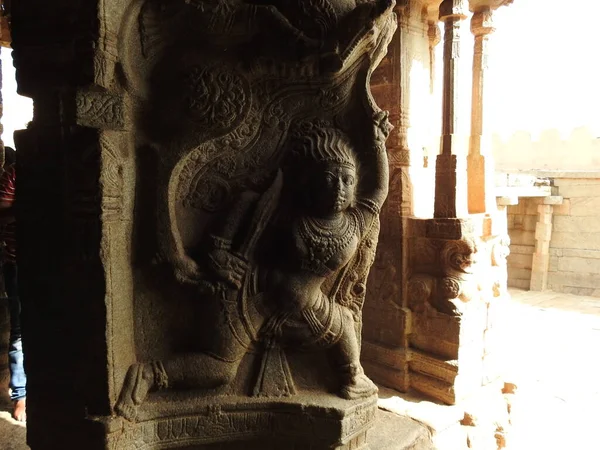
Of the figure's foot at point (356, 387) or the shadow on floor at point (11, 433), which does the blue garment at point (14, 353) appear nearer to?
the shadow on floor at point (11, 433)

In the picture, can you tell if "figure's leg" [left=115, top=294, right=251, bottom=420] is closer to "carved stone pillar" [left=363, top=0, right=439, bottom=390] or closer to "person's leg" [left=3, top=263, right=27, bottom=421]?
"person's leg" [left=3, top=263, right=27, bottom=421]

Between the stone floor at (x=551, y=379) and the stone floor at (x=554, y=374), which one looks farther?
the stone floor at (x=554, y=374)

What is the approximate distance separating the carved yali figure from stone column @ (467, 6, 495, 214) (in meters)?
3.01

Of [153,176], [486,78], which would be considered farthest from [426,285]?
[153,176]

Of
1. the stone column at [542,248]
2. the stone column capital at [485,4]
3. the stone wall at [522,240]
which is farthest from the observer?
the stone wall at [522,240]

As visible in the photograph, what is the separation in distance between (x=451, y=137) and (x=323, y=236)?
282 cm

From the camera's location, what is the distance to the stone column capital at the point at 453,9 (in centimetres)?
449

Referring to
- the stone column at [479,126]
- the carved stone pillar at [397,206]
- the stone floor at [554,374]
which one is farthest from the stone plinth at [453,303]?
the stone floor at [554,374]

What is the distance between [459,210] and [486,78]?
1.69 metres

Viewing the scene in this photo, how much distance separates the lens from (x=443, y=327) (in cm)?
447

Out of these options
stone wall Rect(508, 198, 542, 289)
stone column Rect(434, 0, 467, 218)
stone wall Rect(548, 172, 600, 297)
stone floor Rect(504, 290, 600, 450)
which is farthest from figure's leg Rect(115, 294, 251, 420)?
stone wall Rect(548, 172, 600, 297)

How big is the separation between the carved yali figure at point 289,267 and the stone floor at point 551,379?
1.81 m

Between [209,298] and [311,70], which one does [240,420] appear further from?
[311,70]

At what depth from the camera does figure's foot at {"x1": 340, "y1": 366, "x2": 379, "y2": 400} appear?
7.97 ft
